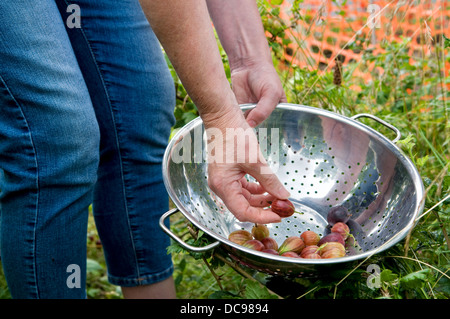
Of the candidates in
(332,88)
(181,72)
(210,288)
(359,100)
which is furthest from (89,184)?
(359,100)

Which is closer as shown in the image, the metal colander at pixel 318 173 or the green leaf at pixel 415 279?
the green leaf at pixel 415 279

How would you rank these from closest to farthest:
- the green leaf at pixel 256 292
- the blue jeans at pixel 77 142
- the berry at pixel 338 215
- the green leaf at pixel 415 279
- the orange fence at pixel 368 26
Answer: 1. the green leaf at pixel 415 279
2. the blue jeans at pixel 77 142
3. the green leaf at pixel 256 292
4. the berry at pixel 338 215
5. the orange fence at pixel 368 26

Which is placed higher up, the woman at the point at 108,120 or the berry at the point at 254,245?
the woman at the point at 108,120

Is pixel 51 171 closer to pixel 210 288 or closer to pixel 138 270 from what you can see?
pixel 138 270

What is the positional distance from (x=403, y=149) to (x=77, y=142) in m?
0.98

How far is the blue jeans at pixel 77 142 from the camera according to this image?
889 mm

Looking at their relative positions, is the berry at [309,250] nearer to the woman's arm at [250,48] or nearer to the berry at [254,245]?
the berry at [254,245]

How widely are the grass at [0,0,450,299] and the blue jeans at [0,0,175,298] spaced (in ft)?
0.77

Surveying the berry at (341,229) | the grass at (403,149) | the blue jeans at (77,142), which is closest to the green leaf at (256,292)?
the grass at (403,149)

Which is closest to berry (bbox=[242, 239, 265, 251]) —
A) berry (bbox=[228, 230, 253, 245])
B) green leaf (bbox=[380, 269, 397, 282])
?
berry (bbox=[228, 230, 253, 245])

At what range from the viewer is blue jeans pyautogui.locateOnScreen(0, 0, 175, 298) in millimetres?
889

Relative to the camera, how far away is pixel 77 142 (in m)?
0.94

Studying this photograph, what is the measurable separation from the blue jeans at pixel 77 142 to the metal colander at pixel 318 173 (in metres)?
0.12

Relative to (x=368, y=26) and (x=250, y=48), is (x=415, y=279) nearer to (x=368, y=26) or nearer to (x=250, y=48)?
(x=250, y=48)
